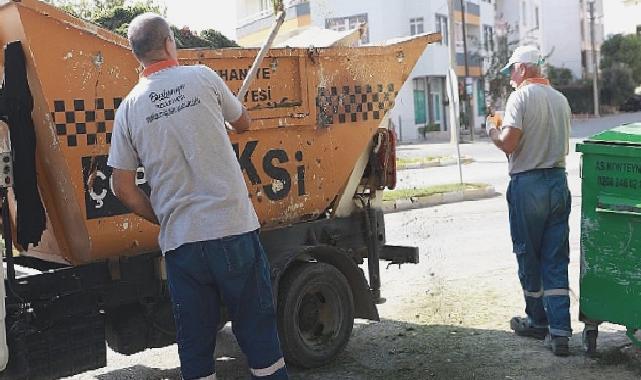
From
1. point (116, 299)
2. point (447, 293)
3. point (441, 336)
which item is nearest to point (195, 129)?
point (116, 299)

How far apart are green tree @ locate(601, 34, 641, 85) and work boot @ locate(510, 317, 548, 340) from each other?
2424 inches

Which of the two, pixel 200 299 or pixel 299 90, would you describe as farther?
pixel 299 90

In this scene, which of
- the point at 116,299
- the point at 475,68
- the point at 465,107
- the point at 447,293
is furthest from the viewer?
the point at 475,68

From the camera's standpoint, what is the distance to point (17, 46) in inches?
159

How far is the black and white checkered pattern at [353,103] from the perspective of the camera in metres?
5.36

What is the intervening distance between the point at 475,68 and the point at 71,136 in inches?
1828

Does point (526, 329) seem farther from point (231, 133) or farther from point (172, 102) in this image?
point (172, 102)

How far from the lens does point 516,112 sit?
5.36 metres

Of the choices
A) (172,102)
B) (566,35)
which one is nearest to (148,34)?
(172,102)

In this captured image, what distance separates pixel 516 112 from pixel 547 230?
0.81 metres

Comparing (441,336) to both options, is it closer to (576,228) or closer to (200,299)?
(200,299)

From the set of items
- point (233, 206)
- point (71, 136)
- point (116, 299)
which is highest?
point (71, 136)

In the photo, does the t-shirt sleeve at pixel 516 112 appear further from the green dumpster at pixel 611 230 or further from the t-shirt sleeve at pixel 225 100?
the t-shirt sleeve at pixel 225 100

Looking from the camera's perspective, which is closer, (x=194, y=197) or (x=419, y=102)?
(x=194, y=197)
